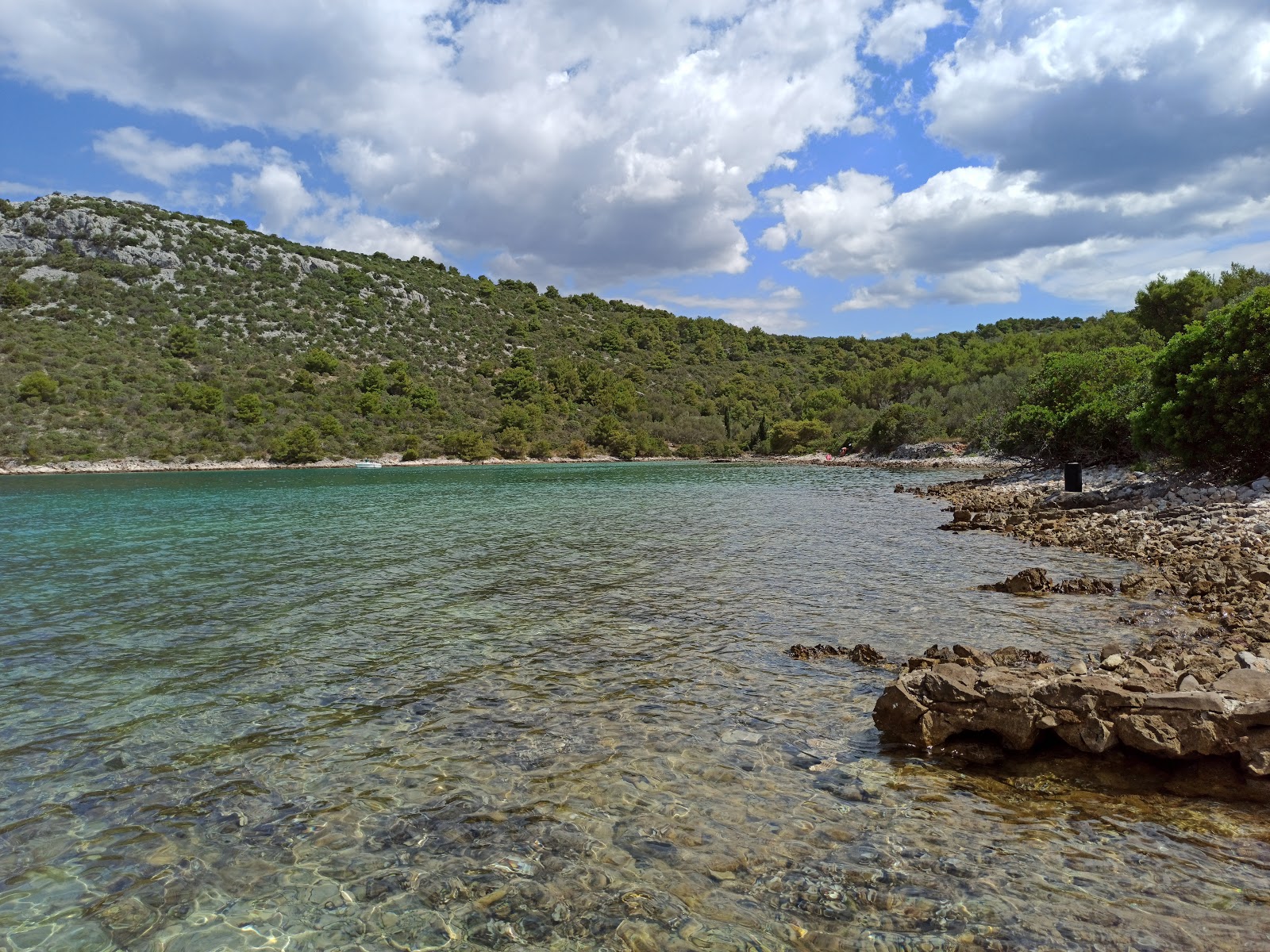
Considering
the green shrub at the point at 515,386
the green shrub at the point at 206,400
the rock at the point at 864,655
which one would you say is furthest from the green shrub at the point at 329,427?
the rock at the point at 864,655

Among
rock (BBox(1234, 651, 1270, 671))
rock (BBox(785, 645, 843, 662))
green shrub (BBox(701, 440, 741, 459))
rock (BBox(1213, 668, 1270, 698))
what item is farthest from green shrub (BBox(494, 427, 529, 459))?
rock (BBox(1213, 668, 1270, 698))

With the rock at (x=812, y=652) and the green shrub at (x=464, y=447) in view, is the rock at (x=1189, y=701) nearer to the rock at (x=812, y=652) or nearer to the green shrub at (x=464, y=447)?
the rock at (x=812, y=652)

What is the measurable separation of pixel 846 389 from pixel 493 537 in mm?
110127

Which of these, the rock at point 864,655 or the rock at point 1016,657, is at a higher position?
the rock at point 1016,657

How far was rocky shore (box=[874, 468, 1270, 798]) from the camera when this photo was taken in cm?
552

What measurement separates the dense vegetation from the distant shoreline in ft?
4.48

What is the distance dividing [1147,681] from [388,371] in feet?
347

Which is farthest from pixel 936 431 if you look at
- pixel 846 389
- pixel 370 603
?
pixel 370 603

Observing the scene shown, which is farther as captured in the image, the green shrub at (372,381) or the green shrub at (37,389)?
the green shrub at (372,381)

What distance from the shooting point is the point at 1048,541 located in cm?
1875

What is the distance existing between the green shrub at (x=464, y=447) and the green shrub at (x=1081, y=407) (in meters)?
67.0

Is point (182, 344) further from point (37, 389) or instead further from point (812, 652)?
point (812, 652)

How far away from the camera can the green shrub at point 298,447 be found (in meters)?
81.5

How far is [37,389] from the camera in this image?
69.8m
